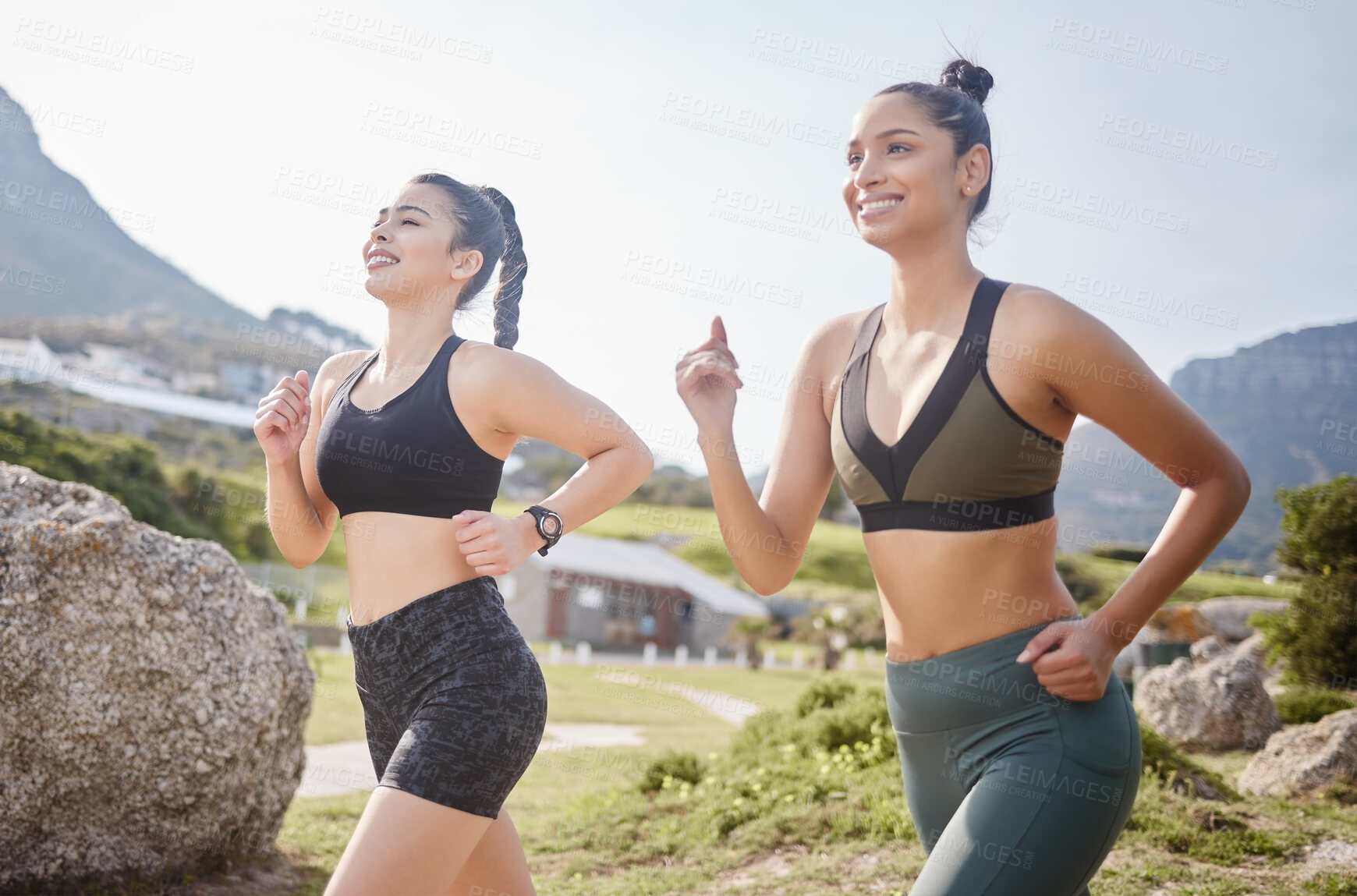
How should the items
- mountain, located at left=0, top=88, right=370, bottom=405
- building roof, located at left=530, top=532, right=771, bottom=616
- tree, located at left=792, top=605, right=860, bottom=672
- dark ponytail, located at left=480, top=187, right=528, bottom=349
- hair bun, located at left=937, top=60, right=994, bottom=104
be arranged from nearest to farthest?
hair bun, located at left=937, top=60, right=994, bottom=104 < dark ponytail, located at left=480, top=187, right=528, bottom=349 < tree, located at left=792, top=605, right=860, bottom=672 < building roof, located at left=530, top=532, right=771, bottom=616 < mountain, located at left=0, top=88, right=370, bottom=405

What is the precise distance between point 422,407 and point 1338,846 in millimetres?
6255

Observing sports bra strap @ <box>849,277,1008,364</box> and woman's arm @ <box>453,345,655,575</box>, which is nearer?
sports bra strap @ <box>849,277,1008,364</box>

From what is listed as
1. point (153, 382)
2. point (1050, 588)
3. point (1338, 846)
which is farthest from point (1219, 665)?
point (153, 382)

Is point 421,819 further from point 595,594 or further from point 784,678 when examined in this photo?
point 595,594

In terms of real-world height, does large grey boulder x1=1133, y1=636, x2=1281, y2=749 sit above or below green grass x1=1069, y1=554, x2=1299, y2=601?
below

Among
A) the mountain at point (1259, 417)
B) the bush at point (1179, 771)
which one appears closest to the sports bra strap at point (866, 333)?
the bush at point (1179, 771)

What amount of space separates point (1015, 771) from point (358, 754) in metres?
10.4

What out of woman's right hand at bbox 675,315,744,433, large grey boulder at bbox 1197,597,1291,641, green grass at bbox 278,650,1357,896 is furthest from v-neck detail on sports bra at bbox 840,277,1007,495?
large grey boulder at bbox 1197,597,1291,641

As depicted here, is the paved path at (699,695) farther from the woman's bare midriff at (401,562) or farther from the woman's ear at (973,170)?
the woman's ear at (973,170)

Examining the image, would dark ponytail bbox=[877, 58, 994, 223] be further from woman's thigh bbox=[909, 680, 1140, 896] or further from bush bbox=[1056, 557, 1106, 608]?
bush bbox=[1056, 557, 1106, 608]

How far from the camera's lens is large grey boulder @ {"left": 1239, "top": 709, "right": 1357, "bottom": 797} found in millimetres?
7617

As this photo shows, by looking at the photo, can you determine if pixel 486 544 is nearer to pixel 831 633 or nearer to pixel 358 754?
pixel 358 754

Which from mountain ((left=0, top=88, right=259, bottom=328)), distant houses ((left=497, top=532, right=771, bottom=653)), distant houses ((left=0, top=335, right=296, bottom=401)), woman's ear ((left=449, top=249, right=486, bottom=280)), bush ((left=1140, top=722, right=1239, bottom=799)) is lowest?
distant houses ((left=497, top=532, right=771, bottom=653))

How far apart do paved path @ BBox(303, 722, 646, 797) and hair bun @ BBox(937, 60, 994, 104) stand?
503cm
